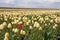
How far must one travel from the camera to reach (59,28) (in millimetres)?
8055

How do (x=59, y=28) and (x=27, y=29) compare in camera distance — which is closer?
(x=27, y=29)

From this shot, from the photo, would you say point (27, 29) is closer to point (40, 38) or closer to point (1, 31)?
point (1, 31)

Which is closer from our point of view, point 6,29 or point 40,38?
point 40,38

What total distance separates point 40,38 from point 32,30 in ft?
3.24

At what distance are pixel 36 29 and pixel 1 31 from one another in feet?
3.16

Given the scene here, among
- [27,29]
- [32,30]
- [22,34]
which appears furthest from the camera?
[27,29]

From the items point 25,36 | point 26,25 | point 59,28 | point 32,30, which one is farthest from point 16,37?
point 59,28

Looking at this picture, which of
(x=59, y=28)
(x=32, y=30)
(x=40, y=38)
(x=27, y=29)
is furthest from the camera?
(x=59, y=28)

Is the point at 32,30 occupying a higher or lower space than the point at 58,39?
higher

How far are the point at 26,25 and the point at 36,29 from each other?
71cm

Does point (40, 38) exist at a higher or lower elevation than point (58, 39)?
higher

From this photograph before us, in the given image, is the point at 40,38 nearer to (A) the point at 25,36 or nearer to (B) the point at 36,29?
(A) the point at 25,36

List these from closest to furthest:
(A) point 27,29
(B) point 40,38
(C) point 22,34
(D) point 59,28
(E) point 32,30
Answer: (B) point 40,38 < (C) point 22,34 < (E) point 32,30 < (A) point 27,29 < (D) point 59,28

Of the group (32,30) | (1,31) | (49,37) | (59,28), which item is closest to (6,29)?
(1,31)
